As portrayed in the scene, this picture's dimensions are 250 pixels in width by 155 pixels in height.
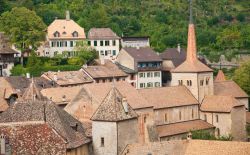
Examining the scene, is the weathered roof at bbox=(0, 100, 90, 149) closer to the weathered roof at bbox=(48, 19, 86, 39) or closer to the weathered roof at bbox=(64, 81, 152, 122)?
the weathered roof at bbox=(64, 81, 152, 122)

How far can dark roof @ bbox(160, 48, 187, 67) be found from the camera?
11456 cm

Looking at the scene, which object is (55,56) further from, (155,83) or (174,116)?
(174,116)

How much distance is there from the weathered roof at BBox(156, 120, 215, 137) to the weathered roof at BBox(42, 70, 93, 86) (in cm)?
1873

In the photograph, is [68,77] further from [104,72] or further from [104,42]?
[104,42]

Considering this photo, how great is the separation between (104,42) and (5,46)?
2066 cm

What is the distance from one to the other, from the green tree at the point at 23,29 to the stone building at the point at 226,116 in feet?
107

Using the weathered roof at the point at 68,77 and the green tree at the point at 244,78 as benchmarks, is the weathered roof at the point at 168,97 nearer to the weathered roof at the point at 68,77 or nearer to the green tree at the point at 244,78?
the weathered roof at the point at 68,77

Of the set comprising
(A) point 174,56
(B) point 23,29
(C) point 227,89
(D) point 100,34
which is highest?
(B) point 23,29

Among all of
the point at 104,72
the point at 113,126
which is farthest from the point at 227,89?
the point at 113,126

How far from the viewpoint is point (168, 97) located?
8294cm

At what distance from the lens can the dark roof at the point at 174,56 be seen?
114562 millimetres

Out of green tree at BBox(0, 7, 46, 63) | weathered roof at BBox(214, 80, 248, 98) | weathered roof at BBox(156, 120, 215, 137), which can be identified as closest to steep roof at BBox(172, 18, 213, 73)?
weathered roof at BBox(214, 80, 248, 98)

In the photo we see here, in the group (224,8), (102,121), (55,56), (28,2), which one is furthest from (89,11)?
(102,121)

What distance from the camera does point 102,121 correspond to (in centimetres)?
5862
